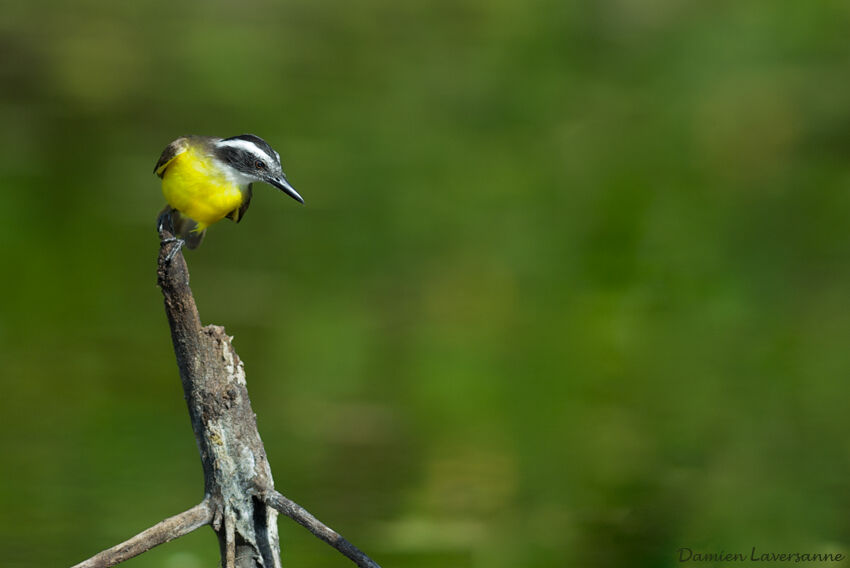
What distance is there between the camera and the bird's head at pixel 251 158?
5.94ft

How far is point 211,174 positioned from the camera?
1848 mm

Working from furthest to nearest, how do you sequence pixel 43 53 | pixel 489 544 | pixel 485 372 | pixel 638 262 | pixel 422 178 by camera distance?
pixel 43 53
pixel 422 178
pixel 638 262
pixel 485 372
pixel 489 544

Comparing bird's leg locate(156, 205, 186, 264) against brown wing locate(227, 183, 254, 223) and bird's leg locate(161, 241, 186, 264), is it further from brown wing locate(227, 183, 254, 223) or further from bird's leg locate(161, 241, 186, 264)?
brown wing locate(227, 183, 254, 223)

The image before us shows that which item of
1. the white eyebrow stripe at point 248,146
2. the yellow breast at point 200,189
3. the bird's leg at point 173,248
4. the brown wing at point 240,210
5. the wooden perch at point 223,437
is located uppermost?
the brown wing at point 240,210

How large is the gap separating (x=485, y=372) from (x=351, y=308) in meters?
0.61

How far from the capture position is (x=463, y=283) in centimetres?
414

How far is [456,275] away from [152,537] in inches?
104

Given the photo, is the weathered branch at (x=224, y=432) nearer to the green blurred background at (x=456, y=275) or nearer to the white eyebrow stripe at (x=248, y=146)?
the white eyebrow stripe at (x=248, y=146)

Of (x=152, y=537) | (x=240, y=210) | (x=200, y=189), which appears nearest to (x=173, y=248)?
(x=200, y=189)

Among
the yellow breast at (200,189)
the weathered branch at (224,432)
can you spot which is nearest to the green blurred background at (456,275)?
the weathered branch at (224,432)

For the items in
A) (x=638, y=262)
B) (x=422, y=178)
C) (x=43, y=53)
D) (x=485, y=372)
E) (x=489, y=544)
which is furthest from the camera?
(x=43, y=53)

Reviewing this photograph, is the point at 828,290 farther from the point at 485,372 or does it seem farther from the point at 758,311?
the point at 485,372

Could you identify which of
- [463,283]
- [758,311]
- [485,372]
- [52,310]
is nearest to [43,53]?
[52,310]

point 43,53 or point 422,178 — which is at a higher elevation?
point 43,53
